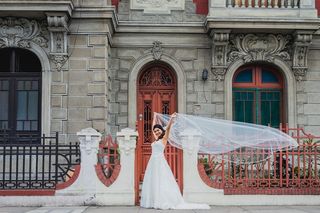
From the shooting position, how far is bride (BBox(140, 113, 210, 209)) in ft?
35.0

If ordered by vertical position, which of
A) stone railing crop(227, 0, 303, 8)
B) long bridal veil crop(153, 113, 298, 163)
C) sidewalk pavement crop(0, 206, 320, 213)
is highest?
stone railing crop(227, 0, 303, 8)

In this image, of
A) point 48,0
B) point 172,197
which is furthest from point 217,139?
point 48,0

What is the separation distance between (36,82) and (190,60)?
455 cm

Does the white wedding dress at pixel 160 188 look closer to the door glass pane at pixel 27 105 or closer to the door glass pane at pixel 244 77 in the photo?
the door glass pane at pixel 27 105

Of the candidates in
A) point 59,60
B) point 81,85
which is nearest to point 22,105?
point 59,60

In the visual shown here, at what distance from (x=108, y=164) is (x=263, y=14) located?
272 inches

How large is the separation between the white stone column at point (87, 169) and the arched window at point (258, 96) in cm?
594

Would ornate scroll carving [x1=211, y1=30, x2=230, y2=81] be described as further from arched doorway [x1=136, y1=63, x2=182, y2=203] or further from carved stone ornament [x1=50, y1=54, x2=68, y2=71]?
carved stone ornament [x1=50, y1=54, x2=68, y2=71]

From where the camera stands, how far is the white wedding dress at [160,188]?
1066 cm

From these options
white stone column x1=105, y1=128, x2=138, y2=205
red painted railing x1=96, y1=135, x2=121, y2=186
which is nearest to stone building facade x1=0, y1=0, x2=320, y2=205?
red painted railing x1=96, y1=135, x2=121, y2=186

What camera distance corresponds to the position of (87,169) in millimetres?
11242

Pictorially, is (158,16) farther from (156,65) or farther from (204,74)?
(204,74)

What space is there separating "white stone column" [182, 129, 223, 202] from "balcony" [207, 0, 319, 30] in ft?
15.8

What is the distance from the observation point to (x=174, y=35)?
51.6 ft
